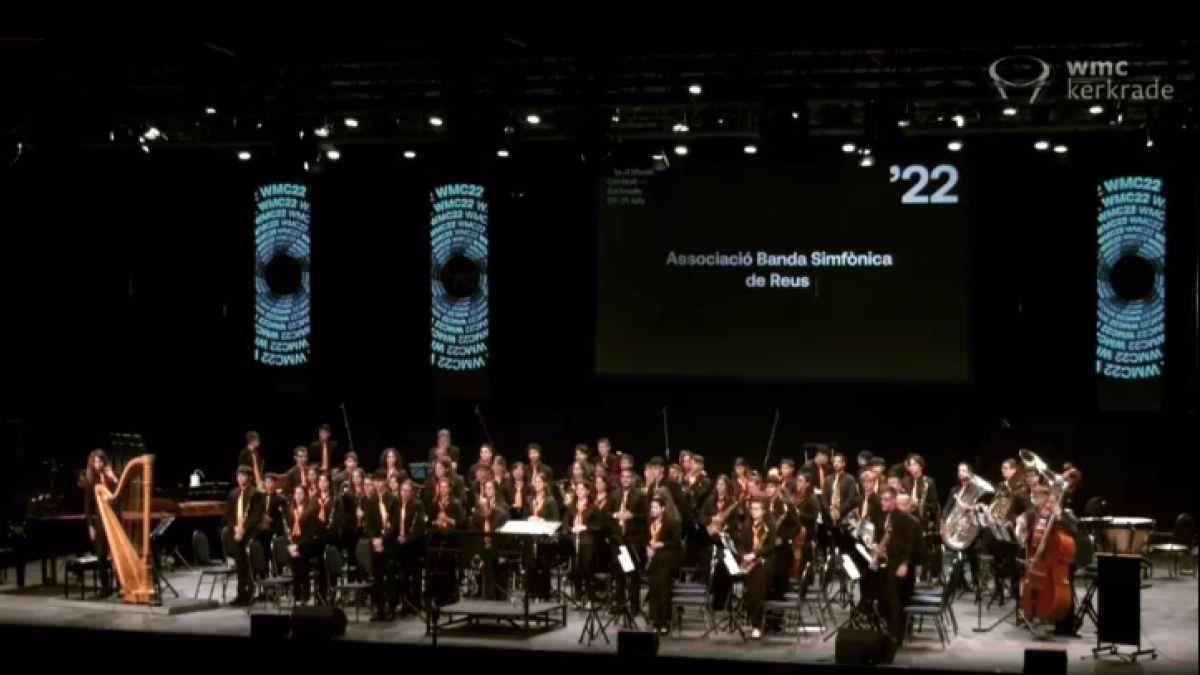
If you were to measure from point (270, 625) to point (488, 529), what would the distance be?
4047mm

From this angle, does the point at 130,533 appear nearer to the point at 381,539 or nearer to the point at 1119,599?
the point at 381,539

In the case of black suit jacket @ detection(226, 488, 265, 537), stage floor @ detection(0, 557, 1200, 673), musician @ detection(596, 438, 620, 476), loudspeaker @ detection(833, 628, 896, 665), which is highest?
musician @ detection(596, 438, 620, 476)

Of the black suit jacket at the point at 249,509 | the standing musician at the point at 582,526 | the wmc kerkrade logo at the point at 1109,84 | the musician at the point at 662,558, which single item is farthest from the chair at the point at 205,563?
the wmc kerkrade logo at the point at 1109,84

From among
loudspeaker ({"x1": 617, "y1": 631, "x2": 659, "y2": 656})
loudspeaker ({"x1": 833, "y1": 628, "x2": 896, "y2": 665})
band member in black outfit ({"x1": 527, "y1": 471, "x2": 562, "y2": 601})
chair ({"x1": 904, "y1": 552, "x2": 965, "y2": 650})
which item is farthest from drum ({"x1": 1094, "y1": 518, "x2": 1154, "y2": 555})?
loudspeaker ({"x1": 617, "y1": 631, "x2": 659, "y2": 656})

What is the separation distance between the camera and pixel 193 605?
16.5 meters

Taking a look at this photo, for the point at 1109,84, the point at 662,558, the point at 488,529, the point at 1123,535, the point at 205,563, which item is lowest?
Result: the point at 205,563

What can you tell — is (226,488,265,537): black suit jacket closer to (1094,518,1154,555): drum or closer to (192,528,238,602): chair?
(192,528,238,602): chair

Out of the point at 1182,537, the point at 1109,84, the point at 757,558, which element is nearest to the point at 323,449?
the point at 757,558

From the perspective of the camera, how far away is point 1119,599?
13.3 m

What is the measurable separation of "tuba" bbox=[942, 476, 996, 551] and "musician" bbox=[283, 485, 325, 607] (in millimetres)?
6383

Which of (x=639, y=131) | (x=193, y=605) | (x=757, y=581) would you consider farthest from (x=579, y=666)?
(x=639, y=131)

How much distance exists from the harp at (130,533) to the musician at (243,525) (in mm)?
844

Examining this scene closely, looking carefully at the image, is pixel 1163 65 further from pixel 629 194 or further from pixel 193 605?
pixel 193 605

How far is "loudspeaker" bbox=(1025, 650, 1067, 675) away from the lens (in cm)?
1158
